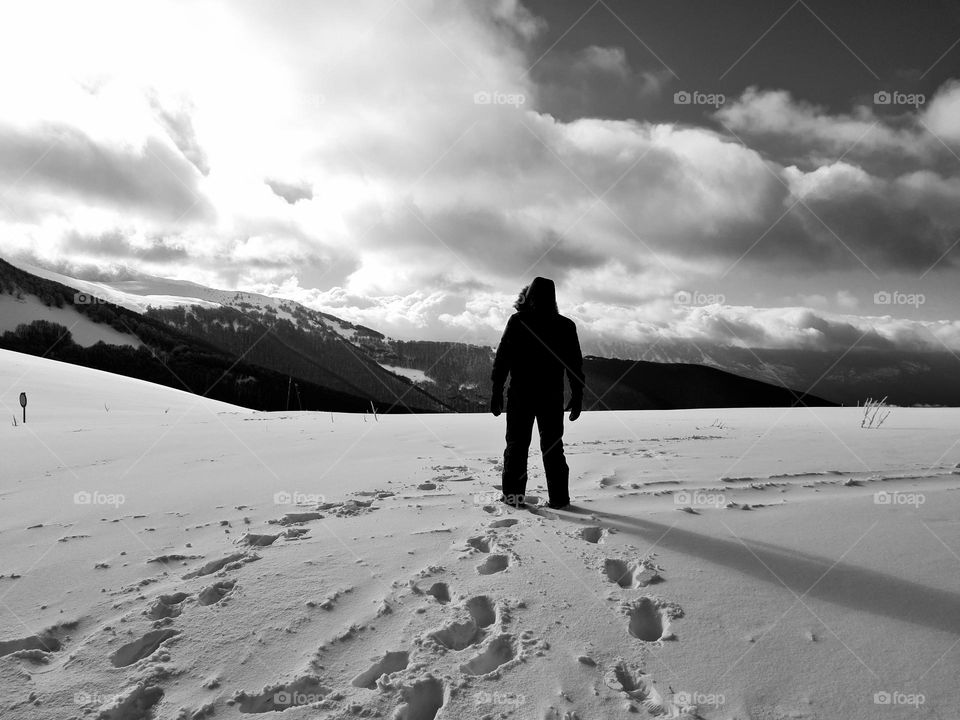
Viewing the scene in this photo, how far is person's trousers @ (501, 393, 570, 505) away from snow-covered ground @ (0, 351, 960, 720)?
321mm

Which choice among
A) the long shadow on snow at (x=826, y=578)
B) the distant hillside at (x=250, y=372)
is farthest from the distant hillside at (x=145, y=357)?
the long shadow on snow at (x=826, y=578)

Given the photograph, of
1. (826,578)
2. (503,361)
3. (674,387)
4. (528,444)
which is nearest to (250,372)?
(503,361)

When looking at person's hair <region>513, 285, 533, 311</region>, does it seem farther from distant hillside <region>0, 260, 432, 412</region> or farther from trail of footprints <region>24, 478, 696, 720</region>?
distant hillside <region>0, 260, 432, 412</region>

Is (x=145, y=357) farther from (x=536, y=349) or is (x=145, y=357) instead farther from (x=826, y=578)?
(x=826, y=578)

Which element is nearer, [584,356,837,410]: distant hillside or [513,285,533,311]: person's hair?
[513,285,533,311]: person's hair

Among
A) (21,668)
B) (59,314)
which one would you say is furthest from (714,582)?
(59,314)

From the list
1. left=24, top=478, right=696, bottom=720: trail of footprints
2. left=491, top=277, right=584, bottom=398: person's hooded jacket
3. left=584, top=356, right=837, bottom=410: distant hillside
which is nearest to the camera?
left=24, top=478, right=696, bottom=720: trail of footprints

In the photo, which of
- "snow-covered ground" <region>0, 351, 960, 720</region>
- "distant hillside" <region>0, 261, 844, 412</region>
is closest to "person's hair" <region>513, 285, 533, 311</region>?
"snow-covered ground" <region>0, 351, 960, 720</region>

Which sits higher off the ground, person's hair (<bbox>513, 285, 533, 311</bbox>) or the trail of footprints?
person's hair (<bbox>513, 285, 533, 311</bbox>)

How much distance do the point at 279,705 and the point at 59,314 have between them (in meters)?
189

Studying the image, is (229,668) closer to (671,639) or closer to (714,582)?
(671,639)

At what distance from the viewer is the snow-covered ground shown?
6.24ft

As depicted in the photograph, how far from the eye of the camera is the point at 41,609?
249cm

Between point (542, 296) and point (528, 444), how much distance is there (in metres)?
1.38
